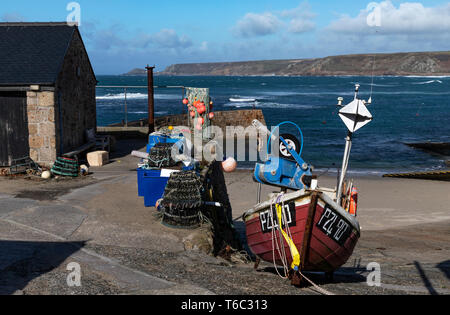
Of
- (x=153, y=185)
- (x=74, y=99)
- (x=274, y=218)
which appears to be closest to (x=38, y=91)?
(x=74, y=99)

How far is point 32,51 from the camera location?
17.3 meters

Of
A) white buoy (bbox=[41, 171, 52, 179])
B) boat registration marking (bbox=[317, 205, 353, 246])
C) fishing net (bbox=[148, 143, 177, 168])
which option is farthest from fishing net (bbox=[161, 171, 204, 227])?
white buoy (bbox=[41, 171, 52, 179])

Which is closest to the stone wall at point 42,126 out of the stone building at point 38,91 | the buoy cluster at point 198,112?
the stone building at point 38,91

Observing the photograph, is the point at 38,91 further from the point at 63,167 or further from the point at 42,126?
the point at 63,167

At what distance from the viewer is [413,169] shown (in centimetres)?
2877

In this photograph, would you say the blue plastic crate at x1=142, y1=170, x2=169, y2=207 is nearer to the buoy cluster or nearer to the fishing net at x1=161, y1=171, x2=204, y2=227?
the fishing net at x1=161, y1=171, x2=204, y2=227

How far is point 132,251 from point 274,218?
2.92m

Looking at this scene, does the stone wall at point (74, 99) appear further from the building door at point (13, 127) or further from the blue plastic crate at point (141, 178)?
the blue plastic crate at point (141, 178)

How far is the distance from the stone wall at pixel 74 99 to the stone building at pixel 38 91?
4 centimetres

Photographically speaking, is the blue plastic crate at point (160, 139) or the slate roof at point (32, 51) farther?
the slate roof at point (32, 51)

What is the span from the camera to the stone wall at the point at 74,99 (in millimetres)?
16797

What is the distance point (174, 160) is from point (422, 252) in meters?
7.56

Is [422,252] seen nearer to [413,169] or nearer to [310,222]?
[310,222]
